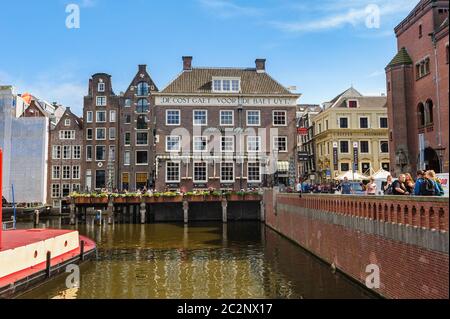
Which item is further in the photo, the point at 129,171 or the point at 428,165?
the point at 129,171

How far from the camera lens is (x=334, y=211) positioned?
67.8ft

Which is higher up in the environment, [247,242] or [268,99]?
[268,99]

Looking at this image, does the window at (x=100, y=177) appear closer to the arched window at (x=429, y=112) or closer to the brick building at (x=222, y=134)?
the brick building at (x=222, y=134)

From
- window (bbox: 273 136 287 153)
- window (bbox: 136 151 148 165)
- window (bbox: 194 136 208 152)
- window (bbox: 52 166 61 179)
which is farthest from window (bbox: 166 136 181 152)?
window (bbox: 52 166 61 179)

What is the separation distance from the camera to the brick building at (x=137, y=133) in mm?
64812

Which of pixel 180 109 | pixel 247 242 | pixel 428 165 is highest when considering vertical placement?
pixel 180 109

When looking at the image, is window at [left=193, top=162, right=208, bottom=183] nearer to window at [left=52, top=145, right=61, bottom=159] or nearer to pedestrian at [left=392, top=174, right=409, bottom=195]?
window at [left=52, top=145, right=61, bottom=159]

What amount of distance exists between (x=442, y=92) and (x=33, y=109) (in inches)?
2340

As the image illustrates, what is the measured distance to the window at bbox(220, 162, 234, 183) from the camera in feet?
171

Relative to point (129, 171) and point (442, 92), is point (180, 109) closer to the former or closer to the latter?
point (129, 171)

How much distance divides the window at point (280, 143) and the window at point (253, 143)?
6.55ft
